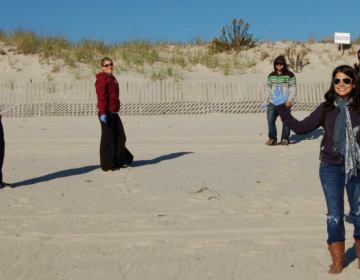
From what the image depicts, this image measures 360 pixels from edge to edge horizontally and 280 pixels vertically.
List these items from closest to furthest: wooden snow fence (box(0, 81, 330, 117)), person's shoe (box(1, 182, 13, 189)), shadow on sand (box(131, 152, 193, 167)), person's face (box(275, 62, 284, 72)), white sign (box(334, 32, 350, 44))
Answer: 1. person's shoe (box(1, 182, 13, 189))
2. shadow on sand (box(131, 152, 193, 167))
3. person's face (box(275, 62, 284, 72))
4. wooden snow fence (box(0, 81, 330, 117))
5. white sign (box(334, 32, 350, 44))

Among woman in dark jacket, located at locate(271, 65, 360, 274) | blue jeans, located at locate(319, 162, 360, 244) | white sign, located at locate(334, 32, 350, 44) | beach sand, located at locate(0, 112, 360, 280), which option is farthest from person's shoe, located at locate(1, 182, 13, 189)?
white sign, located at locate(334, 32, 350, 44)

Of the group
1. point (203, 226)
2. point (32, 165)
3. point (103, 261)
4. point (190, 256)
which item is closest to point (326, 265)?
point (190, 256)

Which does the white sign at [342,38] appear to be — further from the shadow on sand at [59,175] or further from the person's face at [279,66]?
the shadow on sand at [59,175]

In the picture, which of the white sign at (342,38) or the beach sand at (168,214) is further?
the white sign at (342,38)

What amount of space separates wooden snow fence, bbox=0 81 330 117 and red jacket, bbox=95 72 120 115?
8588 mm

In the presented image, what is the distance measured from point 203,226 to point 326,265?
4.95 feet

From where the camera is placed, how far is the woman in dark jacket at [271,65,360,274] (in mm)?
3947

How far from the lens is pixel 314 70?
73.9ft

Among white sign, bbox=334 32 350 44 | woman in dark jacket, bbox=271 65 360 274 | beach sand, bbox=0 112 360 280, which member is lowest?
beach sand, bbox=0 112 360 280

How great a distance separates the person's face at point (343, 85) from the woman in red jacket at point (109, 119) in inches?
185

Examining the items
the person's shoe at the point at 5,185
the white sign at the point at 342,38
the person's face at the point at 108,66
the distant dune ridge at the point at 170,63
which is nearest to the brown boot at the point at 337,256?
the person's shoe at the point at 5,185

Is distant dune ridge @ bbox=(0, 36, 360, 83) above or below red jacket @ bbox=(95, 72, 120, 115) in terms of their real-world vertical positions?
above

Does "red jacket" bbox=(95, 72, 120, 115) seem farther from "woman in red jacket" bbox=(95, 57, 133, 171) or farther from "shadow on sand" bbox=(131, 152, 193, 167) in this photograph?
"shadow on sand" bbox=(131, 152, 193, 167)

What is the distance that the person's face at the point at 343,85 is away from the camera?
3999mm
